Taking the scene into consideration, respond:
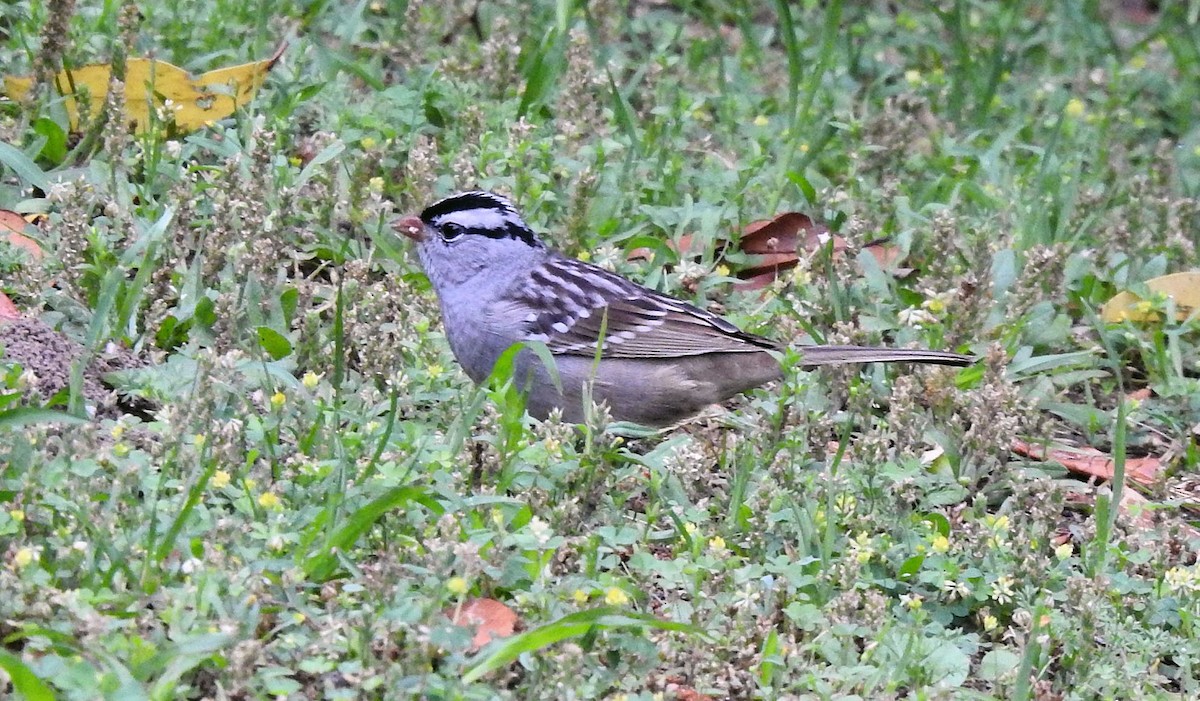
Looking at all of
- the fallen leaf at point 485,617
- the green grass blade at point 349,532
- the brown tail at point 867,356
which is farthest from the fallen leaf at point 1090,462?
the green grass blade at point 349,532

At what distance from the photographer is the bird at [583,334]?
5668mm

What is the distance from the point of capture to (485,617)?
4094 mm

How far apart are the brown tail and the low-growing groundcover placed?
0.37ft

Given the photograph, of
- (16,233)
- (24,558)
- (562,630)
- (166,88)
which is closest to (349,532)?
(562,630)

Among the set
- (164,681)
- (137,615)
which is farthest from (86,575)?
(164,681)

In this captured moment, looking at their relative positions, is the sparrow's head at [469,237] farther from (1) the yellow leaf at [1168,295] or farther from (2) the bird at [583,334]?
(1) the yellow leaf at [1168,295]

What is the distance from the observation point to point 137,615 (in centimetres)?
371

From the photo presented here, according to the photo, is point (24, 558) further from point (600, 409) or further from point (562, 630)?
point (600, 409)

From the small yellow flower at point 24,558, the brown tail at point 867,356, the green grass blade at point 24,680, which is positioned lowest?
the green grass blade at point 24,680

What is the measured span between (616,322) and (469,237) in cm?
60

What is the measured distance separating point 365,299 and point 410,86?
6.86 ft

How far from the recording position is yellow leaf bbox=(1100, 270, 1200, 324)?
675 centimetres

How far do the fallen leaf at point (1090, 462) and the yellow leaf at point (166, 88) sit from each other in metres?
3.18

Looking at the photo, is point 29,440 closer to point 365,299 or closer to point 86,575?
point 86,575
